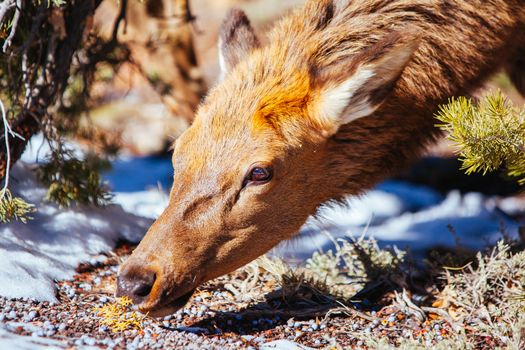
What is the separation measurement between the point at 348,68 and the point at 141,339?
6.63ft

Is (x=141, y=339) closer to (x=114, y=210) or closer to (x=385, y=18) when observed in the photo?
(x=114, y=210)

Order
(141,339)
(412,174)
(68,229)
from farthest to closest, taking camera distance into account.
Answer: (412,174) → (68,229) → (141,339)

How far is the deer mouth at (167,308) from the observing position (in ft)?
12.8

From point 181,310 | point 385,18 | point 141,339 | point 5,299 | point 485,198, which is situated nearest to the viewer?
point 141,339

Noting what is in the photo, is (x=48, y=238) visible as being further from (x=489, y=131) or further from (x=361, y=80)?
(x=489, y=131)

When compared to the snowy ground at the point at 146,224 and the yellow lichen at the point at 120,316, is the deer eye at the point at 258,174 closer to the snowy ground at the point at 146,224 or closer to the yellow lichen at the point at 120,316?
the snowy ground at the point at 146,224

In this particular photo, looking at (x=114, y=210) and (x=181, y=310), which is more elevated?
(x=114, y=210)

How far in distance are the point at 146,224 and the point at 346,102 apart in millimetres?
2505

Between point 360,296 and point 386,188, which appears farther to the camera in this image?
point 386,188

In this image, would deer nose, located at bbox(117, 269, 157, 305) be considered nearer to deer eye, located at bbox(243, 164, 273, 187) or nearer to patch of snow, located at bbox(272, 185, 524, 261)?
deer eye, located at bbox(243, 164, 273, 187)

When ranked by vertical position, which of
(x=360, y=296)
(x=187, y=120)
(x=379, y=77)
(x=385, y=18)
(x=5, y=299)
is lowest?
(x=360, y=296)

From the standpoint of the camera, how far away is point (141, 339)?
3896mm

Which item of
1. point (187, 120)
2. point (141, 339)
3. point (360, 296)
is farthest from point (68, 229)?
point (187, 120)

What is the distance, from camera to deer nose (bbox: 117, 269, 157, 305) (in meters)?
3.84
